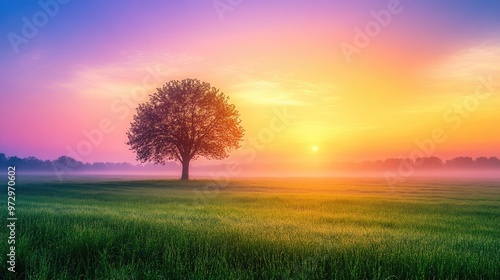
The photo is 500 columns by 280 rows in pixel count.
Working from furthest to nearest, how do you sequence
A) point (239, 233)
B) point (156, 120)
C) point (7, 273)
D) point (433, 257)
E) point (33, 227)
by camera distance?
point (156, 120) → point (33, 227) → point (239, 233) → point (433, 257) → point (7, 273)

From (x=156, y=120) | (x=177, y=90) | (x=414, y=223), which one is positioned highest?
(x=177, y=90)

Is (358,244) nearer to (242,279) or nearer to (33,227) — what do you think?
(242,279)

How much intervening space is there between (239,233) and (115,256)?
3.09m

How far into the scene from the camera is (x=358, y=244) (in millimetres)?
8500

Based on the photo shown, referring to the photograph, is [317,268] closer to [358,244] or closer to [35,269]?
[358,244]

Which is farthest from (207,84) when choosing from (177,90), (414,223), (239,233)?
(239,233)

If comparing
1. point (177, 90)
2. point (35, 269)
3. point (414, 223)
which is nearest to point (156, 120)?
point (177, 90)

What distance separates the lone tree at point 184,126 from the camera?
62.2 m

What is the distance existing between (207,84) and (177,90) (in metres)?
5.56

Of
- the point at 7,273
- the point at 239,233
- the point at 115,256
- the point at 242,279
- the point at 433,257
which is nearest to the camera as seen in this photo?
the point at 242,279

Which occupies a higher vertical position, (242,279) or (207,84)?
(207,84)

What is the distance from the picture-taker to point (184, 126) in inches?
2462

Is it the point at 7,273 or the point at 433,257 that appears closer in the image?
the point at 7,273

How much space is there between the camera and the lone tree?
204ft
